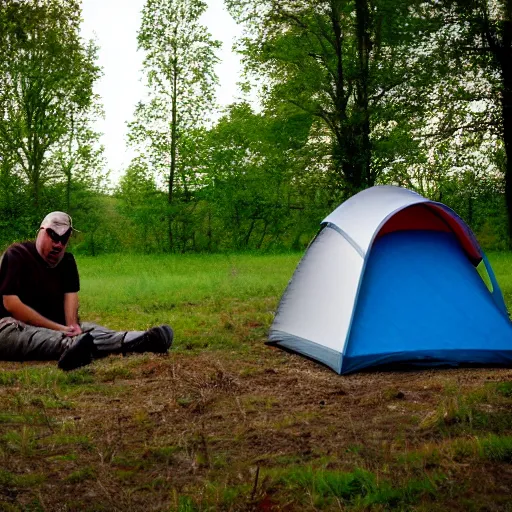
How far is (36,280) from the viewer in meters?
6.96

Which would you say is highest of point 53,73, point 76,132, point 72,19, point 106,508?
point 72,19

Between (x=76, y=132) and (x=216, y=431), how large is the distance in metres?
27.3

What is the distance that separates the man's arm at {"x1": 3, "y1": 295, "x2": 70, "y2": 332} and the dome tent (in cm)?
236

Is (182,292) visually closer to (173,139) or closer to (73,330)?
(73,330)

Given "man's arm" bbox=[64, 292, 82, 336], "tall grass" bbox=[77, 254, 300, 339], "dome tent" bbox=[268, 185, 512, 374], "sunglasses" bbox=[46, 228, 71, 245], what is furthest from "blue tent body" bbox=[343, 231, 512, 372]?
"sunglasses" bbox=[46, 228, 71, 245]

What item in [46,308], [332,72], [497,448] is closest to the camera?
[497,448]

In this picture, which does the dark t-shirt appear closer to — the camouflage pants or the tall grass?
the camouflage pants

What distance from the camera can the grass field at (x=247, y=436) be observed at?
11.3 ft

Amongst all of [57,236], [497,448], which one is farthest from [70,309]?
[497,448]

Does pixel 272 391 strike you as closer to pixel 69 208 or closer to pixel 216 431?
pixel 216 431

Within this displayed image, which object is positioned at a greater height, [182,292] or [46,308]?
[46,308]

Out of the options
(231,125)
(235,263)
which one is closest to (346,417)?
(235,263)

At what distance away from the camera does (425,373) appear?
6332 mm

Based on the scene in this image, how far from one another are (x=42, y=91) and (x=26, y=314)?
2430 centimetres
